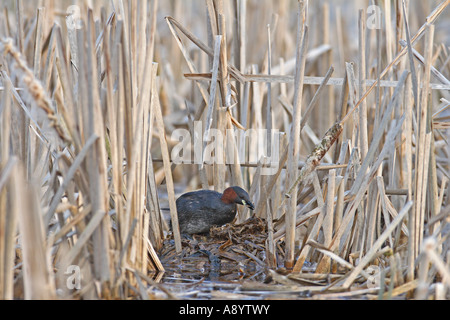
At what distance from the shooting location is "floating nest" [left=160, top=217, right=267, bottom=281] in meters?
4.12

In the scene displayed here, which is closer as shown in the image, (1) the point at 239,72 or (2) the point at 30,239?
(2) the point at 30,239

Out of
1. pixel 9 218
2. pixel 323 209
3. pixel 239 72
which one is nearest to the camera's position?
pixel 9 218

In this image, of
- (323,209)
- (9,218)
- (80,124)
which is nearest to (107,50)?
(80,124)

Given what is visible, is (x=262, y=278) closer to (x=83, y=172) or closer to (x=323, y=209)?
(x=323, y=209)

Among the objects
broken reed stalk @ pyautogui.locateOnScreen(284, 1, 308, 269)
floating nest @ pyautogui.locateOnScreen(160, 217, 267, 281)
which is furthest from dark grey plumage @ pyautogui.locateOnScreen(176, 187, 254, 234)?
broken reed stalk @ pyautogui.locateOnScreen(284, 1, 308, 269)

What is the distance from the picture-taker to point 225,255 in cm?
428

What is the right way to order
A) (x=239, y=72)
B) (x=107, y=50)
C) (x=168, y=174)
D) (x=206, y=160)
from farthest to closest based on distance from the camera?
(x=206, y=160) → (x=239, y=72) → (x=168, y=174) → (x=107, y=50)

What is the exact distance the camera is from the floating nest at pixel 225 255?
13.5 feet

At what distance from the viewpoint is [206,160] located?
4680 millimetres

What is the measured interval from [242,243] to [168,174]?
0.80 meters

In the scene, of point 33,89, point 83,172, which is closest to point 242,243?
point 83,172

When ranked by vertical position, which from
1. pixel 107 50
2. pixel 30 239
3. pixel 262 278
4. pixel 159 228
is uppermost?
pixel 107 50

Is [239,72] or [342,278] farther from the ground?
[239,72]

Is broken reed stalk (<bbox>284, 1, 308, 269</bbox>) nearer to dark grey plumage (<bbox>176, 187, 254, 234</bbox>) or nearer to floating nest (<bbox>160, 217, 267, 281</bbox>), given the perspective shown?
floating nest (<bbox>160, 217, 267, 281</bbox>)
